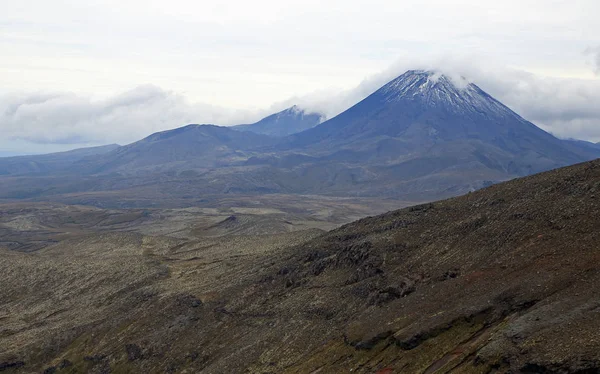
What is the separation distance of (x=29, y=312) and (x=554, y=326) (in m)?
78.0

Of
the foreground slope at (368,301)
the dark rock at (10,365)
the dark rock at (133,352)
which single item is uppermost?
the foreground slope at (368,301)

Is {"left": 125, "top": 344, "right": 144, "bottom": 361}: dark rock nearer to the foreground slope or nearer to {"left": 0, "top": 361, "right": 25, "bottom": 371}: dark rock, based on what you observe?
the foreground slope

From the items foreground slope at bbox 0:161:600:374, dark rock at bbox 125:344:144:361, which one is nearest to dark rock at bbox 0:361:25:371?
foreground slope at bbox 0:161:600:374

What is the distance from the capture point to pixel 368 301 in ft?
197

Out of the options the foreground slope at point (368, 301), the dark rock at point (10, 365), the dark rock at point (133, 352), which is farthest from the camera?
the dark rock at point (10, 365)

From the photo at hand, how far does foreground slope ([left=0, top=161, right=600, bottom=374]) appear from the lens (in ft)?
139

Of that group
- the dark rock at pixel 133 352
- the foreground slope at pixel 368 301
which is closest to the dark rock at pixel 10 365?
the foreground slope at pixel 368 301

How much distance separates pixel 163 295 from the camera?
82.3 metres

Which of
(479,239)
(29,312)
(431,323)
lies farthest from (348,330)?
(29,312)

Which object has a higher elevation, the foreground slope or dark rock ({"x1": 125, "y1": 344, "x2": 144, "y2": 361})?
the foreground slope

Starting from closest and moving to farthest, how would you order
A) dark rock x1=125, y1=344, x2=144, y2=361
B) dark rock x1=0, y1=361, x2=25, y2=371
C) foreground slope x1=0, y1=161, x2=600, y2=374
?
1. foreground slope x1=0, y1=161, x2=600, y2=374
2. dark rock x1=125, y1=344, x2=144, y2=361
3. dark rock x1=0, y1=361, x2=25, y2=371

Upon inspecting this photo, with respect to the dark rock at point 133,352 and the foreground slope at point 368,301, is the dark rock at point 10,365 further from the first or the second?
the dark rock at point 133,352

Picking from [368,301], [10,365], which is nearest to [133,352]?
[10,365]

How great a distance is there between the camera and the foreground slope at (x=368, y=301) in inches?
1663
